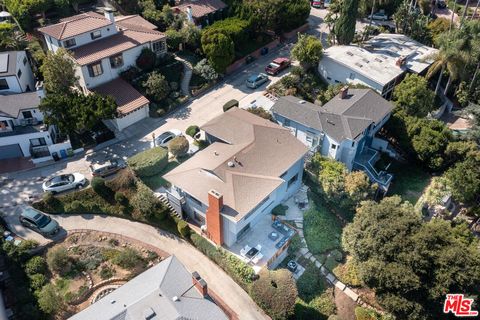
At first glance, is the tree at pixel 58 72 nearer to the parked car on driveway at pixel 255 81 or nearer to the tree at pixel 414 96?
the parked car on driveway at pixel 255 81

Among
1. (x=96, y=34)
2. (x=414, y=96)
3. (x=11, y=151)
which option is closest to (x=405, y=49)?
(x=414, y=96)

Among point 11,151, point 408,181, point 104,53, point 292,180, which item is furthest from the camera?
point 104,53

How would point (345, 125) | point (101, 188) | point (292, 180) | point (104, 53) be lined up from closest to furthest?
point (101, 188)
point (292, 180)
point (345, 125)
point (104, 53)

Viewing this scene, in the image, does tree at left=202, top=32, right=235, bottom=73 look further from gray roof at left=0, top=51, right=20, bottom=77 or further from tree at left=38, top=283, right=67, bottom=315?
tree at left=38, top=283, right=67, bottom=315

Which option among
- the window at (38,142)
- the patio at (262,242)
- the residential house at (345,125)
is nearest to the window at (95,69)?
the window at (38,142)

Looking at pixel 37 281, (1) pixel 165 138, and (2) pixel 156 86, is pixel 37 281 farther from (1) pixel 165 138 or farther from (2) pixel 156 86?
(2) pixel 156 86
